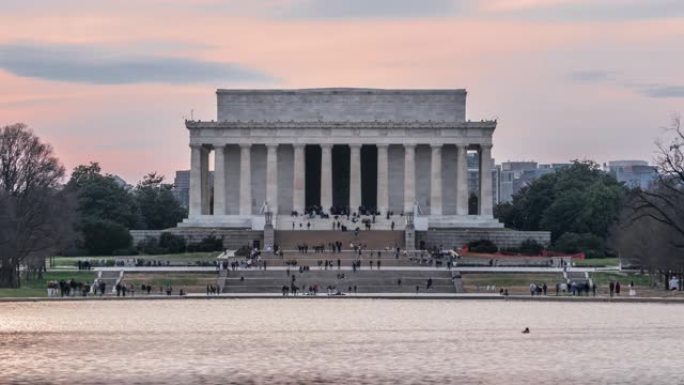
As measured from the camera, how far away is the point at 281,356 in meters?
51.7

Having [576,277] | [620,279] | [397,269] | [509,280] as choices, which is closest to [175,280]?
[397,269]

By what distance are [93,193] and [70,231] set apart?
151 feet

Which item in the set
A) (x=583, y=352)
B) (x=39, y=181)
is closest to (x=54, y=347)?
(x=583, y=352)

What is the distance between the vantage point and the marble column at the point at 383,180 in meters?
138

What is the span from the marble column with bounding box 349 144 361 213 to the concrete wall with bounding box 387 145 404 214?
11.0 feet

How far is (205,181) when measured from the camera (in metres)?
141

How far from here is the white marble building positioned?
13688 centimetres

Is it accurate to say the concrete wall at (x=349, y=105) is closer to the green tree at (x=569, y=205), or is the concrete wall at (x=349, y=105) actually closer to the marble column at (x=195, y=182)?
the marble column at (x=195, y=182)

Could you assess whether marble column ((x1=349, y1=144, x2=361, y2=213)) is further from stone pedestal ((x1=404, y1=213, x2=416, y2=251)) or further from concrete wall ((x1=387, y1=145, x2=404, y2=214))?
stone pedestal ((x1=404, y1=213, x2=416, y2=251))

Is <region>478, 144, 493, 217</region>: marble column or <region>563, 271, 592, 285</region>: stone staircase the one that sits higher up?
<region>478, 144, 493, 217</region>: marble column

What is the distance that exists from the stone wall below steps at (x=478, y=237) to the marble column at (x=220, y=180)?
62.3 ft

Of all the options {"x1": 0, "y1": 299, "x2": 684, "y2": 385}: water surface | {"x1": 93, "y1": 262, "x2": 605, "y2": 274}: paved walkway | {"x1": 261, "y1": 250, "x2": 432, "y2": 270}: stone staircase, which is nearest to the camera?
{"x1": 0, "y1": 299, "x2": 684, "y2": 385}: water surface

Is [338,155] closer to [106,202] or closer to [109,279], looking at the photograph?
[106,202]

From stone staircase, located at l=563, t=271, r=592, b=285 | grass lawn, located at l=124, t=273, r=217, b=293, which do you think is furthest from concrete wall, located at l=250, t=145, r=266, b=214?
stone staircase, located at l=563, t=271, r=592, b=285
